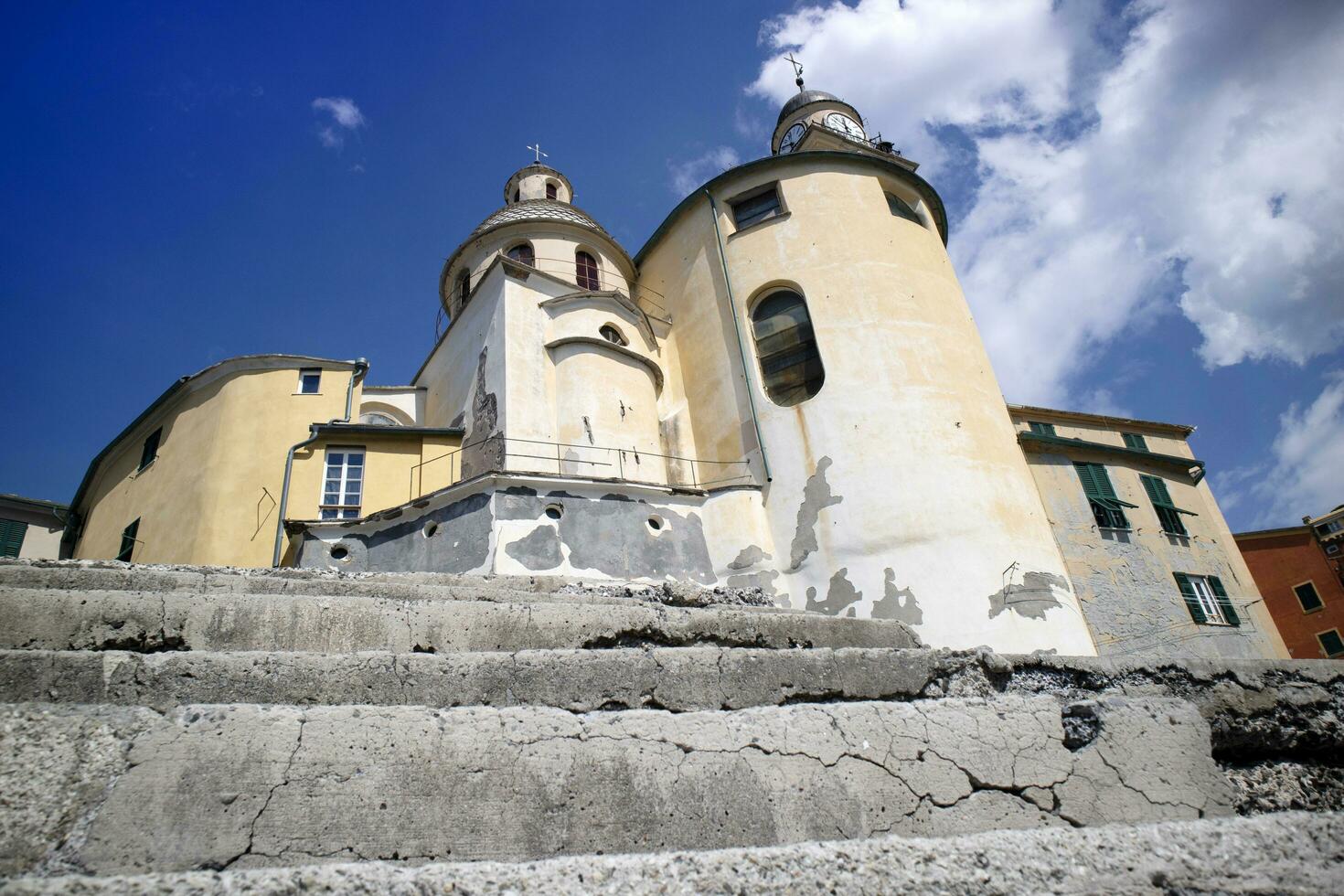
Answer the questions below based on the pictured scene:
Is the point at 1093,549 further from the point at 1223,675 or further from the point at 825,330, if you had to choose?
the point at 1223,675

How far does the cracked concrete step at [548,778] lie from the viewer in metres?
3.39

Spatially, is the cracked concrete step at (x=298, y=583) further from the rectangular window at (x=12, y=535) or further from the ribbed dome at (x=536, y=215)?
the rectangular window at (x=12, y=535)

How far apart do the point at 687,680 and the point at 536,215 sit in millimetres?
19144

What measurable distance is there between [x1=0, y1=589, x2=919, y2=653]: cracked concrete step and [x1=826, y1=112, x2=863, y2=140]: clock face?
1058 inches

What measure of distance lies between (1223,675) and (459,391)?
15440 millimetres

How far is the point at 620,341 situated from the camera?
731 inches

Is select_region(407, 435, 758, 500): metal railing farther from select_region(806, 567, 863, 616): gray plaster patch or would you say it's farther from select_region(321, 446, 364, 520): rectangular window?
select_region(806, 567, 863, 616): gray plaster patch

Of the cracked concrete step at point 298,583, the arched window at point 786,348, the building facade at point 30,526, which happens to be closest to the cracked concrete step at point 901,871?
the cracked concrete step at point 298,583

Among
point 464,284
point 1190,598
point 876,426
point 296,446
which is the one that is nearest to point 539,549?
point 296,446

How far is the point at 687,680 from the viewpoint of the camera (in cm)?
517

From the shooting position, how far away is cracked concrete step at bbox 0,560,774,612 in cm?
602

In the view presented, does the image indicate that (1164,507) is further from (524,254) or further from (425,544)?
(524,254)

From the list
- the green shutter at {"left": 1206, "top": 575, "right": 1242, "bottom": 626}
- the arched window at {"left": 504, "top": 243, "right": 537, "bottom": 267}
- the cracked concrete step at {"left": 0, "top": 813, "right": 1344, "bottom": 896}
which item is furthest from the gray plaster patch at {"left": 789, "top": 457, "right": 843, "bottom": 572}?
the cracked concrete step at {"left": 0, "top": 813, "right": 1344, "bottom": 896}

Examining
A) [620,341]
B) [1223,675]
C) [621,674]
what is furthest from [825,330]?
[621,674]
